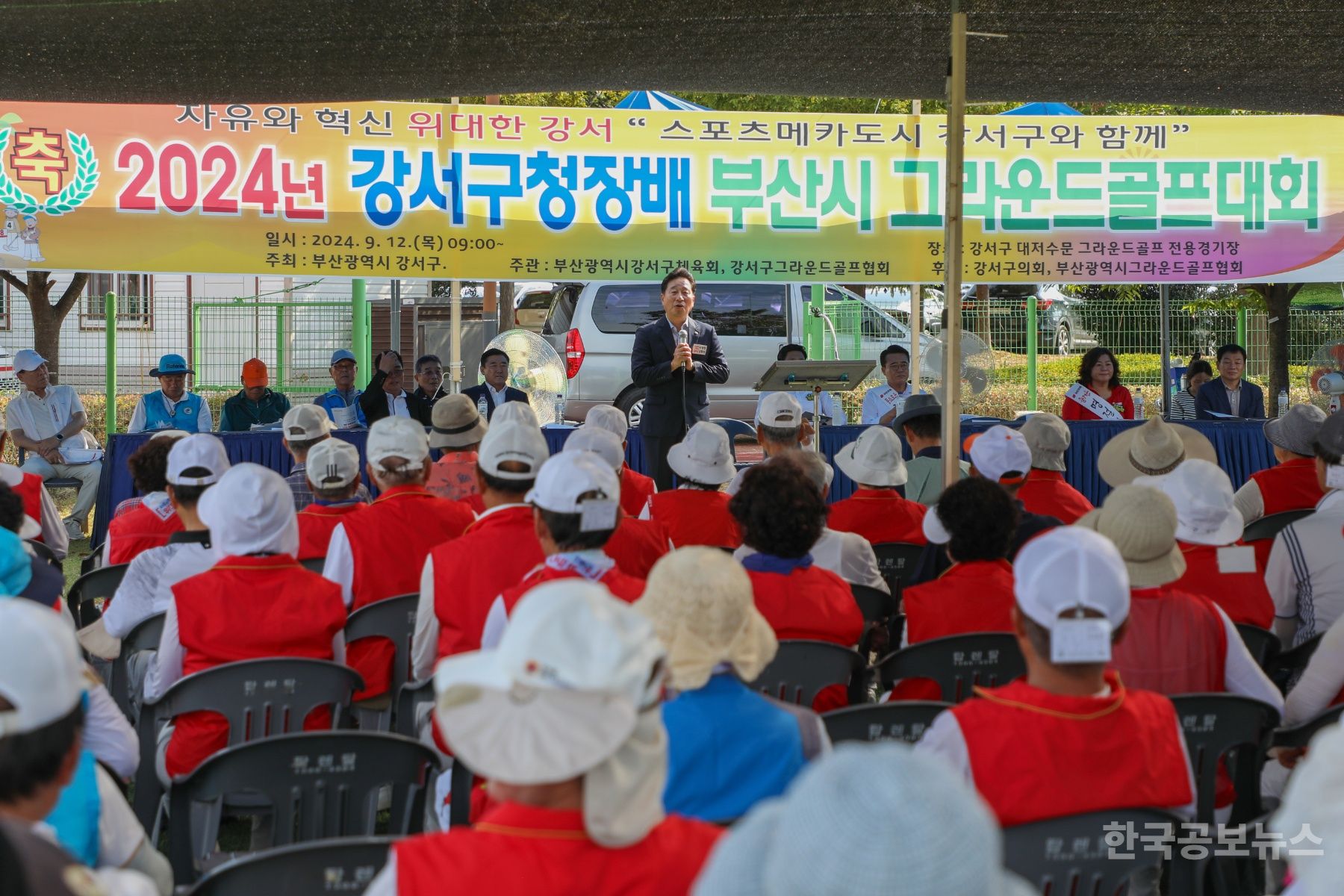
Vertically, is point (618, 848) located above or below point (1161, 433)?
below

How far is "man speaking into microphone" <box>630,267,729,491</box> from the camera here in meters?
7.94

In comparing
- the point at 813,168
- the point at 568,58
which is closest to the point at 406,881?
the point at 568,58

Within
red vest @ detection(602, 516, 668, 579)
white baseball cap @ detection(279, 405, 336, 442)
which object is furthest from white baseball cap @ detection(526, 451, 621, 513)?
white baseball cap @ detection(279, 405, 336, 442)

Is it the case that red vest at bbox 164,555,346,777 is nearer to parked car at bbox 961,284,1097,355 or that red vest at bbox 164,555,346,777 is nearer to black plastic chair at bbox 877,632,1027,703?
black plastic chair at bbox 877,632,1027,703

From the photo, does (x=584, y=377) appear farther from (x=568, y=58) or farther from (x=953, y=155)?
(x=953, y=155)

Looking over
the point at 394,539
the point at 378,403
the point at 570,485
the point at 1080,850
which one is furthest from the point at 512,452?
the point at 378,403

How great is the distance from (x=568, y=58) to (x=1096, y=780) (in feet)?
16.8

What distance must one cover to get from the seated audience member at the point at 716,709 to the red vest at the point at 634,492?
3686 millimetres

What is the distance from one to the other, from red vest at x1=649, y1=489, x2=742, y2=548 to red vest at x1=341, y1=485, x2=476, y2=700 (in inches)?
42.7

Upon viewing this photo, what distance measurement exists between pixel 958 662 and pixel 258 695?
68.9 inches

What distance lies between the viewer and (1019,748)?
2332mm

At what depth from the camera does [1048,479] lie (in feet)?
18.5

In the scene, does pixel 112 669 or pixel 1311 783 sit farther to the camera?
pixel 112 669

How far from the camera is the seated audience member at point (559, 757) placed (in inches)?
60.9
